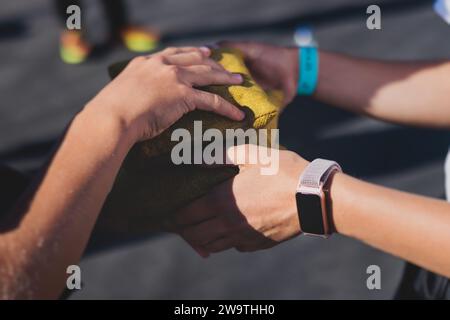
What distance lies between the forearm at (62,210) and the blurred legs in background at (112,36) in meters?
2.83

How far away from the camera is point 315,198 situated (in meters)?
1.03

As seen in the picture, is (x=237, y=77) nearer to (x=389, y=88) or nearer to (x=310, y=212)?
(x=310, y=212)

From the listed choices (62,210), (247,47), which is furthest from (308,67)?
(62,210)

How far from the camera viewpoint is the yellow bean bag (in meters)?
1.11

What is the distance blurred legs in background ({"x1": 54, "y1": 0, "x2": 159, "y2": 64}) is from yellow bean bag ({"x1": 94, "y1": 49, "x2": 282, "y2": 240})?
268 centimetres

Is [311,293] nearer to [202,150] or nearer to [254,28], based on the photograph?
[202,150]

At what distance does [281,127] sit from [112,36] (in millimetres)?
1570

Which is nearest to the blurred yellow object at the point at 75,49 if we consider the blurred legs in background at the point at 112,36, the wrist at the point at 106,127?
the blurred legs in background at the point at 112,36

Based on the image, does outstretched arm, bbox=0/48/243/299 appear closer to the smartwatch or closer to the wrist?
the wrist

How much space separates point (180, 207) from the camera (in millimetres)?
1152

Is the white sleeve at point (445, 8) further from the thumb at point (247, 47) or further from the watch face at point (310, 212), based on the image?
the watch face at point (310, 212)
